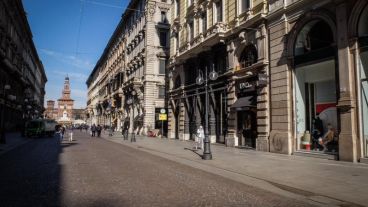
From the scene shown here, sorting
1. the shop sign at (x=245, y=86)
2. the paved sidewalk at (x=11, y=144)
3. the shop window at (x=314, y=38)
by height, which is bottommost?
the paved sidewalk at (x=11, y=144)

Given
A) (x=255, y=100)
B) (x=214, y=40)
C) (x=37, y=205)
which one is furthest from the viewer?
(x=214, y=40)

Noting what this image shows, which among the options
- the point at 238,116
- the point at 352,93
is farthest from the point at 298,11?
the point at 238,116

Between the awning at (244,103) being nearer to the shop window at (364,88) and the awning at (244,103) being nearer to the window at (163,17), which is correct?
the shop window at (364,88)

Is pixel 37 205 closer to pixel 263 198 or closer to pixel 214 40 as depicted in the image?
pixel 263 198

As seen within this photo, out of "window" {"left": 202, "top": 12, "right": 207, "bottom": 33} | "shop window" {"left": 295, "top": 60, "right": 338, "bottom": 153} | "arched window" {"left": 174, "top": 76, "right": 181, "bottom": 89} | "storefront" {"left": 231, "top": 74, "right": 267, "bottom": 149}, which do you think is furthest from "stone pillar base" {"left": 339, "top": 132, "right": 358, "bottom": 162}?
"arched window" {"left": 174, "top": 76, "right": 181, "bottom": 89}

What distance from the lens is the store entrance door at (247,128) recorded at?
75.5 feet

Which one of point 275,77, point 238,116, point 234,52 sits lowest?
point 238,116

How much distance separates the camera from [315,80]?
1864 centimetres

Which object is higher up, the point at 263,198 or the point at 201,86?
the point at 201,86

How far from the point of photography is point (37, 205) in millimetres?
6891

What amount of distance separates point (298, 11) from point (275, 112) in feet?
19.9

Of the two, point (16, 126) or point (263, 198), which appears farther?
point (16, 126)

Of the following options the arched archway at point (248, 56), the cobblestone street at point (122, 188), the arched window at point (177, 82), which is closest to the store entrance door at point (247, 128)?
the arched archway at point (248, 56)

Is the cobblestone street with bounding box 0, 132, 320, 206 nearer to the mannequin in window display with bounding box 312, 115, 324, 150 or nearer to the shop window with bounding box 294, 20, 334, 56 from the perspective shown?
the mannequin in window display with bounding box 312, 115, 324, 150
